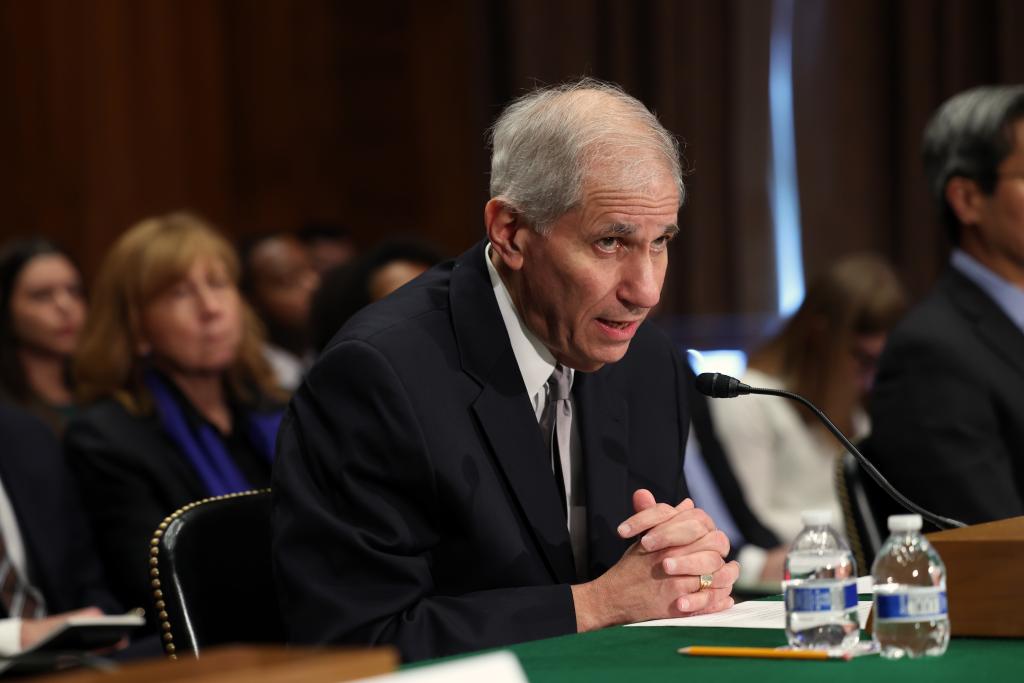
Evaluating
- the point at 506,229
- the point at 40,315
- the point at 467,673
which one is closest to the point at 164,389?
the point at 40,315

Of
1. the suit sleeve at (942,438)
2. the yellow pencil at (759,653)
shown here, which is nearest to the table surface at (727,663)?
the yellow pencil at (759,653)

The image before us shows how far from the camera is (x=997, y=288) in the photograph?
312cm

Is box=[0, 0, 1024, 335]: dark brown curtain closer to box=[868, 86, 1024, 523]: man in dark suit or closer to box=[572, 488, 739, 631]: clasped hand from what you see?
box=[868, 86, 1024, 523]: man in dark suit

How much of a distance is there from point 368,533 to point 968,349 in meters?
1.52

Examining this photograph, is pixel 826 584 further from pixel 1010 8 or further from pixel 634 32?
pixel 634 32

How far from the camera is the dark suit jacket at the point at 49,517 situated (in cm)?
343

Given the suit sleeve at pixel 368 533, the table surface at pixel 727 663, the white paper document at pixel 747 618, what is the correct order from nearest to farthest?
the table surface at pixel 727 663
the white paper document at pixel 747 618
the suit sleeve at pixel 368 533

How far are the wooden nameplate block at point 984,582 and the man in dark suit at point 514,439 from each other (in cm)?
39

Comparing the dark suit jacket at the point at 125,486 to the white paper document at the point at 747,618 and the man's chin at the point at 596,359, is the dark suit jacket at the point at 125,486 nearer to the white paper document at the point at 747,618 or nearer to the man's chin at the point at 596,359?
the man's chin at the point at 596,359

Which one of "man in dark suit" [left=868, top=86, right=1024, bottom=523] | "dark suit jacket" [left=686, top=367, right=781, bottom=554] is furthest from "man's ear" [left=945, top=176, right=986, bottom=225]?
"dark suit jacket" [left=686, top=367, right=781, bottom=554]

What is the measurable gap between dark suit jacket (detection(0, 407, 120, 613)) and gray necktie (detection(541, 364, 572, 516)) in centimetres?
164

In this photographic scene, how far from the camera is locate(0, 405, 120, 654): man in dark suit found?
3416 millimetres

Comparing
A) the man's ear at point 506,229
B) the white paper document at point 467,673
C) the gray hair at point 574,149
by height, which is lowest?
the white paper document at point 467,673

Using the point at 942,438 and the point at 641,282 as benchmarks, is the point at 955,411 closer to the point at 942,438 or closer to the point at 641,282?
the point at 942,438
